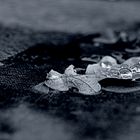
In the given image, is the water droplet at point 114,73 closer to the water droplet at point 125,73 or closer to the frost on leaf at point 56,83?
the water droplet at point 125,73

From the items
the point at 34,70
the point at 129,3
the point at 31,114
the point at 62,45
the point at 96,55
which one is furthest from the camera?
the point at 129,3

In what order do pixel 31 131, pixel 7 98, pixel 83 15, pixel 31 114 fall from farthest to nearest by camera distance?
pixel 83 15 → pixel 7 98 → pixel 31 114 → pixel 31 131

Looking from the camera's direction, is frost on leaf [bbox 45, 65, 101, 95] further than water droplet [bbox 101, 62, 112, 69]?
No

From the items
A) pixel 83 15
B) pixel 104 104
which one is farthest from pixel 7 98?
pixel 83 15

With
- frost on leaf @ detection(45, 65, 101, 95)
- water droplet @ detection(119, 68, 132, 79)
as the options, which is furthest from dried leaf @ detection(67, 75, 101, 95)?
water droplet @ detection(119, 68, 132, 79)

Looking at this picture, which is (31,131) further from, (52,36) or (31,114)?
(52,36)

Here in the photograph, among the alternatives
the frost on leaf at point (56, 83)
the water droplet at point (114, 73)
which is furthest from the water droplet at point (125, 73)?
the frost on leaf at point (56, 83)

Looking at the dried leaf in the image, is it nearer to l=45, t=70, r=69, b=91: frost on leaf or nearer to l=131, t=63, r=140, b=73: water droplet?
l=45, t=70, r=69, b=91: frost on leaf
